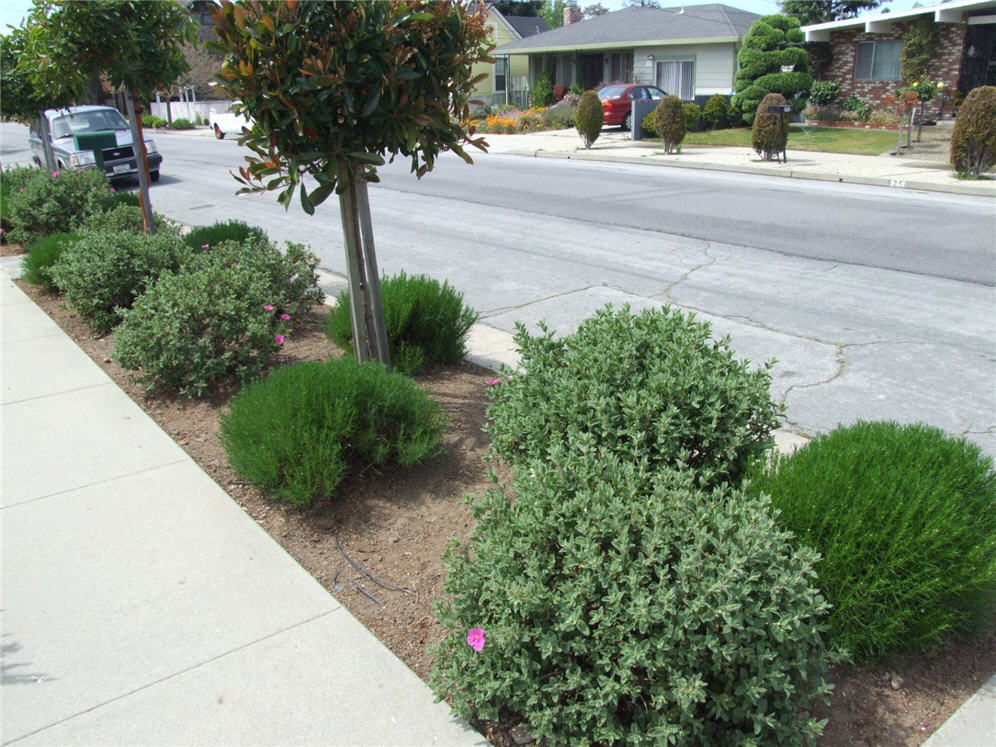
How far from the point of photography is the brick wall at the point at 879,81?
993 inches

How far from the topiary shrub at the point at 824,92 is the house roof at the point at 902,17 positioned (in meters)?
1.62

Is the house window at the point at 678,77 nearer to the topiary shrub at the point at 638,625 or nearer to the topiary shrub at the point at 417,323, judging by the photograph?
the topiary shrub at the point at 417,323

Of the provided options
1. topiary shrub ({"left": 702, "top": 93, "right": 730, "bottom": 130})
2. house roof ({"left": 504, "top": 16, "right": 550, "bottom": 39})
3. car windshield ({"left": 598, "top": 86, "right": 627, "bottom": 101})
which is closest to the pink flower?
topiary shrub ({"left": 702, "top": 93, "right": 730, "bottom": 130})

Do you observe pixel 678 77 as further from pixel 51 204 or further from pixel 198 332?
pixel 198 332

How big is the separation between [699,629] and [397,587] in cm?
143

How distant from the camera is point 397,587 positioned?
→ 340 cm

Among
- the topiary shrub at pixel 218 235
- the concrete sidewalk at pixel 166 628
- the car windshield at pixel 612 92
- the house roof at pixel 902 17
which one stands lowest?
the concrete sidewalk at pixel 166 628

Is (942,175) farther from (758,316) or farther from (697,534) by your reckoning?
(697,534)

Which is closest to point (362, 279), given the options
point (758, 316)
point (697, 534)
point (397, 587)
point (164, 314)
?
point (164, 314)

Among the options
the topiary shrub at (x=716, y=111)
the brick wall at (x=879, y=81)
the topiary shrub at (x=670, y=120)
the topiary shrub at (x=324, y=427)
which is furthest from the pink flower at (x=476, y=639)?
the brick wall at (x=879, y=81)

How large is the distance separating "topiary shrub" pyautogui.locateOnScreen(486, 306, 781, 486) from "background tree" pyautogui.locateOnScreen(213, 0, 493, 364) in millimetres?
1443

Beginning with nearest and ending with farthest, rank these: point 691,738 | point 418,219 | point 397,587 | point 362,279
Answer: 1. point 691,738
2. point 397,587
3. point 362,279
4. point 418,219

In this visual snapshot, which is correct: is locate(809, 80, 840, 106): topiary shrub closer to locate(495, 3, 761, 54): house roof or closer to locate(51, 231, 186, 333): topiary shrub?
locate(495, 3, 761, 54): house roof

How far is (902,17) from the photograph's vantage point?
25406 millimetres
